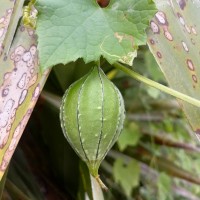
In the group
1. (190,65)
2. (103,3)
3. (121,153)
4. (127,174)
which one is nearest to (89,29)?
(103,3)

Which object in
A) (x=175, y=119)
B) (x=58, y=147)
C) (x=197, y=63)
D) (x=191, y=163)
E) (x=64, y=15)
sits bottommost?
(x=191, y=163)

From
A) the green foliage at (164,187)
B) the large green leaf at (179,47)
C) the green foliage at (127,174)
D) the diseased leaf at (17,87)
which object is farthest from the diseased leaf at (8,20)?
the green foliage at (164,187)

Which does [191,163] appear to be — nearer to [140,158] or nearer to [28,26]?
[140,158]

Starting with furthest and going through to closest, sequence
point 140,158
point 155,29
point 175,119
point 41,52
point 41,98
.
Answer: point 175,119 < point 140,158 < point 41,98 < point 155,29 < point 41,52

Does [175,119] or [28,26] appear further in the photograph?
[175,119]

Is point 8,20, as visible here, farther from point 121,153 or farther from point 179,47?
point 121,153

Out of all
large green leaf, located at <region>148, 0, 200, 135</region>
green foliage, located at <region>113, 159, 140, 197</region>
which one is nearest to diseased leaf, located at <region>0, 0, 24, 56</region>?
large green leaf, located at <region>148, 0, 200, 135</region>

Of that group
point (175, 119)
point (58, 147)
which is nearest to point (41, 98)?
point (58, 147)
